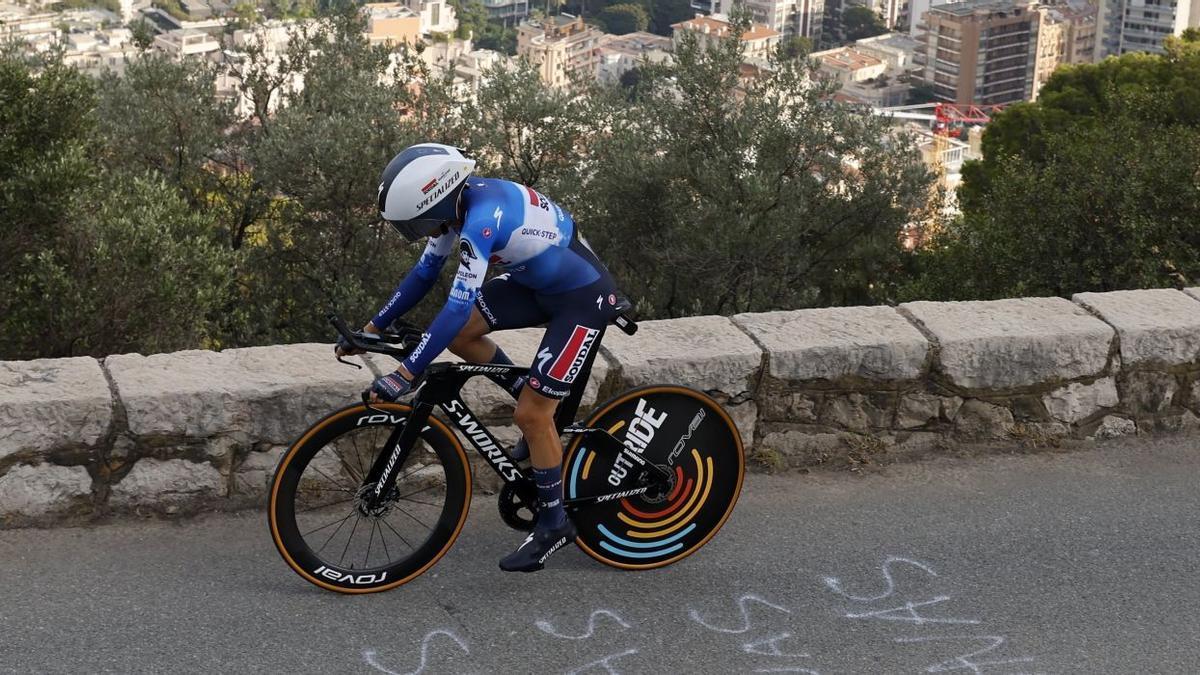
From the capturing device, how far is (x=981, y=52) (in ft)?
447

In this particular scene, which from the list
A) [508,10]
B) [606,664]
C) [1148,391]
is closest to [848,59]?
[508,10]

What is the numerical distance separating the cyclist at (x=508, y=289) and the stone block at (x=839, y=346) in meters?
1.24

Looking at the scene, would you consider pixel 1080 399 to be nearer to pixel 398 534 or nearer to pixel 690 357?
pixel 690 357

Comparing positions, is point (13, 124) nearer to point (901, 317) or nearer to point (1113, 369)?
point (901, 317)

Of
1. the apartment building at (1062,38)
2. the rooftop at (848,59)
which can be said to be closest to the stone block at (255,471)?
the rooftop at (848,59)

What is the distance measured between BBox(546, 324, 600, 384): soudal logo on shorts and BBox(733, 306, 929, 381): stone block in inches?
48.4

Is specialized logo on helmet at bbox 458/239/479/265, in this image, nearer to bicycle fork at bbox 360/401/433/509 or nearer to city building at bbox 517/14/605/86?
bicycle fork at bbox 360/401/433/509

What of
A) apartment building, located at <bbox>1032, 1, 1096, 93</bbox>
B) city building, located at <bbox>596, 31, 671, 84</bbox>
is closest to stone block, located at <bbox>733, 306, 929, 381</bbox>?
city building, located at <bbox>596, 31, 671, 84</bbox>

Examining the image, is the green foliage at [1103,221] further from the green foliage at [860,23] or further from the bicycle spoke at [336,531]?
the green foliage at [860,23]

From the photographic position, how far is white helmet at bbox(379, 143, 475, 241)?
4.52 meters

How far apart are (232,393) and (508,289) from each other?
1080mm

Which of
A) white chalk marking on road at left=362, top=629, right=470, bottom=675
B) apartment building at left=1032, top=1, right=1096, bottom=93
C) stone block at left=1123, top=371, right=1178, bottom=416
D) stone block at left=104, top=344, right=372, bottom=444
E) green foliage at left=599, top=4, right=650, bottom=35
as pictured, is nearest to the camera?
white chalk marking on road at left=362, top=629, right=470, bottom=675

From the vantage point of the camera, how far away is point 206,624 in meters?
4.62

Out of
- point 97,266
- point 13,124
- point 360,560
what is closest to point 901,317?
point 360,560
